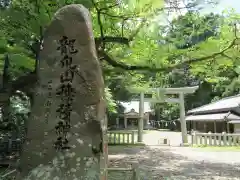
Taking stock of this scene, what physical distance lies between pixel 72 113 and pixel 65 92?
1.11 ft

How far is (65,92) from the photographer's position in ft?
14.1

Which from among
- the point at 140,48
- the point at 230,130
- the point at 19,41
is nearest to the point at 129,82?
the point at 140,48

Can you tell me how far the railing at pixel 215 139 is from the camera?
16672mm

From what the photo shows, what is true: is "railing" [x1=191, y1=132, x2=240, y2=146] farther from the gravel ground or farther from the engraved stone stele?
the engraved stone stele

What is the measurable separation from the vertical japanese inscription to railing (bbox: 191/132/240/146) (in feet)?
46.1

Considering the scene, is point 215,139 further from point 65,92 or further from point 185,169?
point 65,92

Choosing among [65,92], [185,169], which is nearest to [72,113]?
[65,92]

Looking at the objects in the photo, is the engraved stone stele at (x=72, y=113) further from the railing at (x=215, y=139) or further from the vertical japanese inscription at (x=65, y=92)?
the railing at (x=215, y=139)

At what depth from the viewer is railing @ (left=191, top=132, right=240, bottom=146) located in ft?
54.7

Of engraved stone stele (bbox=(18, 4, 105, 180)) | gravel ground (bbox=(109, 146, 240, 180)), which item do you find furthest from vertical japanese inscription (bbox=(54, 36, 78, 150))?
gravel ground (bbox=(109, 146, 240, 180))

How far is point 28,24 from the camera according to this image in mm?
7352

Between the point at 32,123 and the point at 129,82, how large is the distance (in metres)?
8.79

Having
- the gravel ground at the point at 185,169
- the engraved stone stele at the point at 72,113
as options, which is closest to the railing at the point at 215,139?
the gravel ground at the point at 185,169

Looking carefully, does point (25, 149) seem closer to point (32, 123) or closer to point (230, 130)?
point (32, 123)
